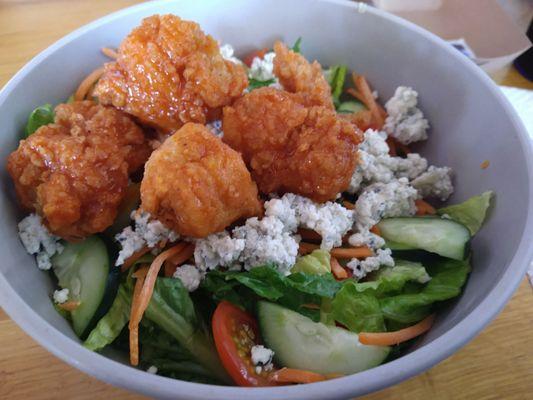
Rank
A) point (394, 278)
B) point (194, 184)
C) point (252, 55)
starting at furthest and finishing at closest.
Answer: point (252, 55) → point (394, 278) → point (194, 184)

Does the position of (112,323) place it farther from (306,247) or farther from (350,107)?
(350,107)

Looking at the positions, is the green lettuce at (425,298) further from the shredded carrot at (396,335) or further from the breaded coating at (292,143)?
the breaded coating at (292,143)

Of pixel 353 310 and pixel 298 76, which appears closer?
pixel 353 310

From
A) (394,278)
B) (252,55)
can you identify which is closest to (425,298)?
(394,278)

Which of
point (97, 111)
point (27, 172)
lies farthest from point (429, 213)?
point (27, 172)

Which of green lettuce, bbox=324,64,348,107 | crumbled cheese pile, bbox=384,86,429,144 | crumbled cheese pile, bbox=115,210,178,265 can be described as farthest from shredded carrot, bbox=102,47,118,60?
crumbled cheese pile, bbox=384,86,429,144

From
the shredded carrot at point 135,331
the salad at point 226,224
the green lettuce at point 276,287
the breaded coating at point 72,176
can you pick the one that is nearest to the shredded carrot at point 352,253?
the salad at point 226,224

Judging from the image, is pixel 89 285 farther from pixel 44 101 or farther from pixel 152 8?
pixel 152 8
